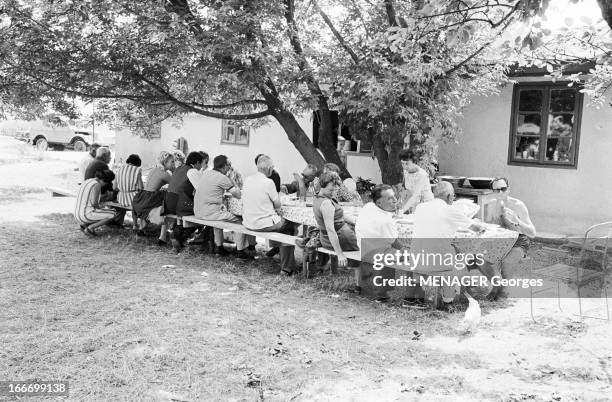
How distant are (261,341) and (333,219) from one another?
196 cm

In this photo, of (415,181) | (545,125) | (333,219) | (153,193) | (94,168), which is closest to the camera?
(333,219)

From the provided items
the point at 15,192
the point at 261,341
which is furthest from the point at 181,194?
the point at 15,192

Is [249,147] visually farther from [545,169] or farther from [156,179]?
[545,169]

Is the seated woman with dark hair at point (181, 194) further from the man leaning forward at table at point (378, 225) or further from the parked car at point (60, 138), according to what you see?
the parked car at point (60, 138)

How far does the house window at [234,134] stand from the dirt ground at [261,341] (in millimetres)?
8872

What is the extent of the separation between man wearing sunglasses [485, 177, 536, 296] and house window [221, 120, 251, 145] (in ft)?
33.8

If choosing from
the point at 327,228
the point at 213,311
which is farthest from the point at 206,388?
the point at 327,228

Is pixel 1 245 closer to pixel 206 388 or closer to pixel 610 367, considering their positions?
pixel 206 388

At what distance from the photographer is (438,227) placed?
596 centimetres

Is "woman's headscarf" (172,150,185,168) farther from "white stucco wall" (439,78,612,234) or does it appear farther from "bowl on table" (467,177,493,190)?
"white stucco wall" (439,78,612,234)

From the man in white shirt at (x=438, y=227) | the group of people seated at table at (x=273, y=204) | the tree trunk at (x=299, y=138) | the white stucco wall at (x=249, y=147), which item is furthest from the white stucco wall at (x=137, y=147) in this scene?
the man in white shirt at (x=438, y=227)

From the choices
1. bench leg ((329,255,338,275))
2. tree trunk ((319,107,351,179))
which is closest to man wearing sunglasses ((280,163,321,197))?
bench leg ((329,255,338,275))

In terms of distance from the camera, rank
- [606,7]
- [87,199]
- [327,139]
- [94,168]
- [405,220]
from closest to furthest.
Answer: [606,7] → [405,220] → [87,199] → [94,168] → [327,139]

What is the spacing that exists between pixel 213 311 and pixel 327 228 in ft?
5.25
